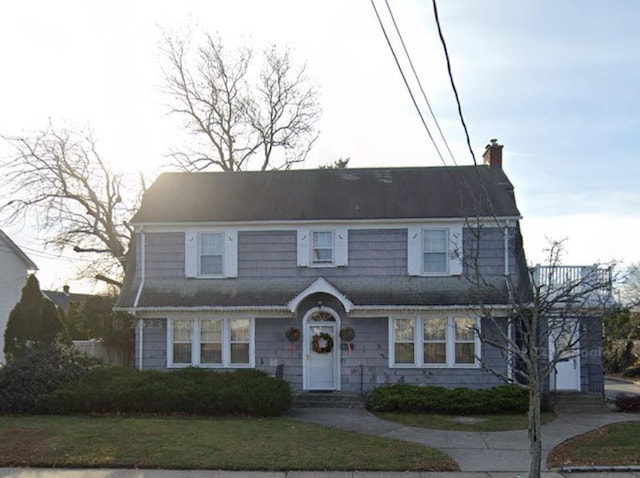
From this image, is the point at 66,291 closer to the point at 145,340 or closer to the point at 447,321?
the point at 145,340

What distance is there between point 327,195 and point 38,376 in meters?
10.2

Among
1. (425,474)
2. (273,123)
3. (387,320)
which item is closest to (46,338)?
(387,320)

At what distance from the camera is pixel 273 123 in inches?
1464

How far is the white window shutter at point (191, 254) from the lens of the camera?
796 inches

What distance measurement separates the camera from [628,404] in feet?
58.4

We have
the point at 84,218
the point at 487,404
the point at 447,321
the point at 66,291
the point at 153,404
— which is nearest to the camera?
the point at 153,404

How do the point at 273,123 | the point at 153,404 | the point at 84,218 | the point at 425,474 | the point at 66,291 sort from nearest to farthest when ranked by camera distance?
1. the point at 425,474
2. the point at 153,404
3. the point at 84,218
4. the point at 273,123
5. the point at 66,291

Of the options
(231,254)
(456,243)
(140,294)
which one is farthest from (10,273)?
(456,243)

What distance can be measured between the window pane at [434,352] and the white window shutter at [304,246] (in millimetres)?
4443

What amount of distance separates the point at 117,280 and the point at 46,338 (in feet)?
45.4

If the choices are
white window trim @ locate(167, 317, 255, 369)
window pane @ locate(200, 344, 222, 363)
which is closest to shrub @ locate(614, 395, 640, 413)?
white window trim @ locate(167, 317, 255, 369)

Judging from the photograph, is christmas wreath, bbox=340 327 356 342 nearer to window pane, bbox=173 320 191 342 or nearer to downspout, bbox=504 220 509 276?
window pane, bbox=173 320 191 342

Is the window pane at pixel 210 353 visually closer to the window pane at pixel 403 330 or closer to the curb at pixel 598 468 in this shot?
the window pane at pixel 403 330

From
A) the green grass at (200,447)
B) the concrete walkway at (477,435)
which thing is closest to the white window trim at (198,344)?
the concrete walkway at (477,435)
